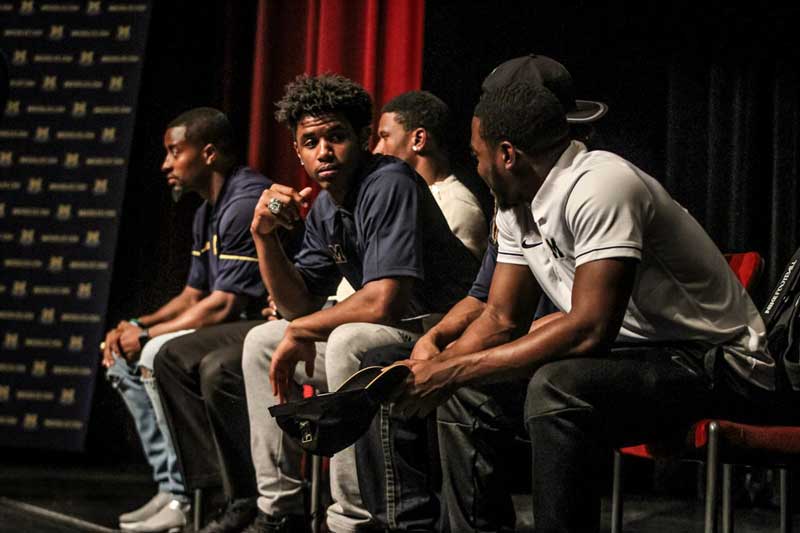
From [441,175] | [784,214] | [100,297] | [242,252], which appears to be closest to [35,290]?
[100,297]

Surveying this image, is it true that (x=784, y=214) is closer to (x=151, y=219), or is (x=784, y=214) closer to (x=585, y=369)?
(x=585, y=369)

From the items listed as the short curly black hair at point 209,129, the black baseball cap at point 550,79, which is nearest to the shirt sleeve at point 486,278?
the black baseball cap at point 550,79

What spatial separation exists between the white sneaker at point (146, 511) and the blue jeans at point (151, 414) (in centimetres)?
2

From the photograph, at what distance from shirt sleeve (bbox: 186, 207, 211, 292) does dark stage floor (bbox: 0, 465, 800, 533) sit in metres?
0.72

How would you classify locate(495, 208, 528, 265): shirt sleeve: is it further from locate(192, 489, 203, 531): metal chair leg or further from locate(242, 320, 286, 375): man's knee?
locate(192, 489, 203, 531): metal chair leg

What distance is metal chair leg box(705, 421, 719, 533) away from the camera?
1.54 m

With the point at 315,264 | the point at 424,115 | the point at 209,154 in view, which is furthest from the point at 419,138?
the point at 209,154

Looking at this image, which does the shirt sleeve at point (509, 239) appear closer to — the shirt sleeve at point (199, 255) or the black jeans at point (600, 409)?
the black jeans at point (600, 409)

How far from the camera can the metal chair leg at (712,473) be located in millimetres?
1543

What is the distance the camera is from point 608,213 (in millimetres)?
1507

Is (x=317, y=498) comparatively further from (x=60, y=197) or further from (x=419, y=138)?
(x=60, y=197)

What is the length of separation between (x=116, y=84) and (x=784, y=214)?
249cm

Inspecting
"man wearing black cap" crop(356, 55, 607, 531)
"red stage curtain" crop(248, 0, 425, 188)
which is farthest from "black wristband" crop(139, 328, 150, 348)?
"man wearing black cap" crop(356, 55, 607, 531)

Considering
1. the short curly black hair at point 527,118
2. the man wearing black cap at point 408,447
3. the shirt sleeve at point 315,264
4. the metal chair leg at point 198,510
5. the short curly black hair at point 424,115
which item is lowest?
the metal chair leg at point 198,510
